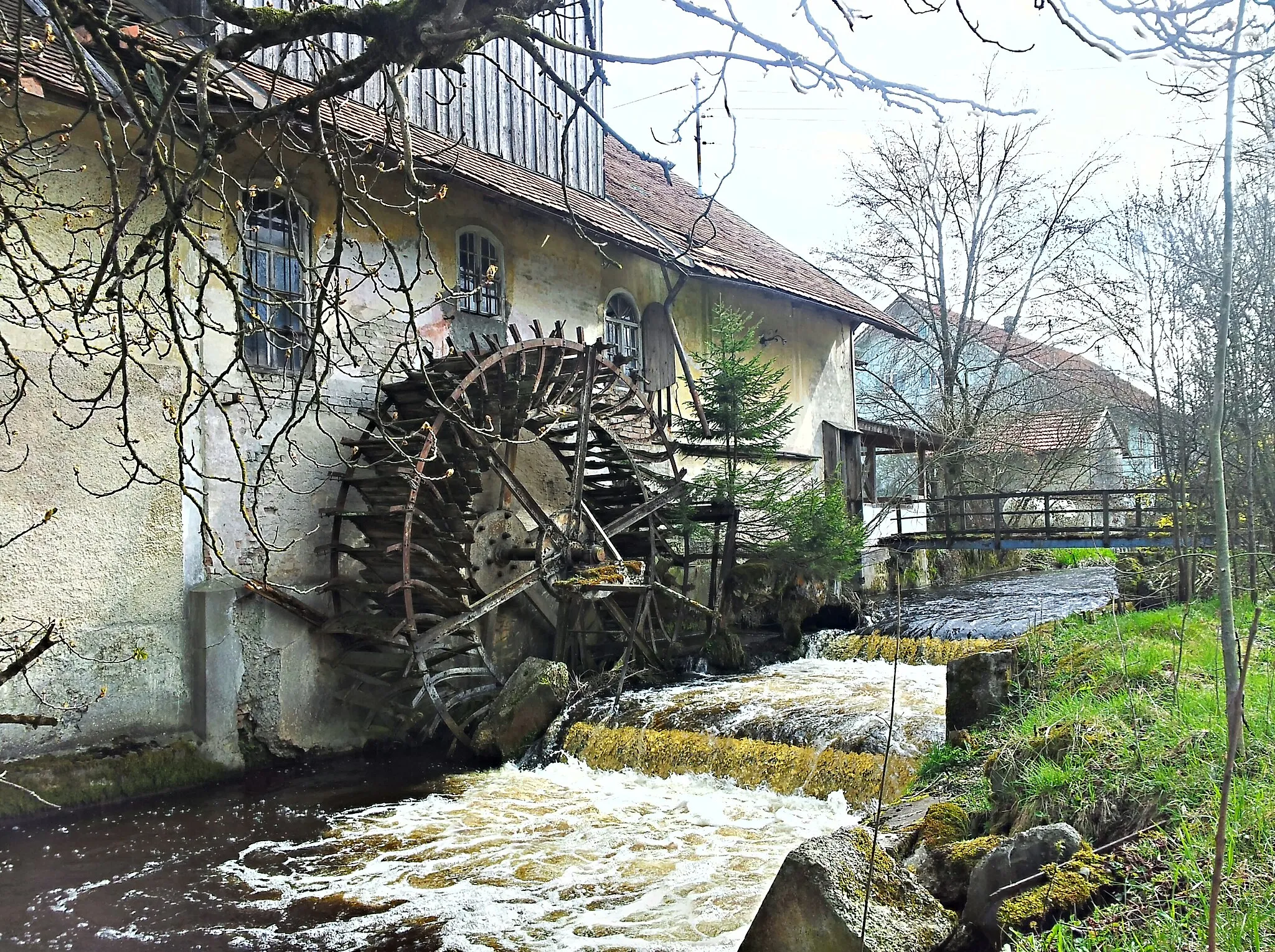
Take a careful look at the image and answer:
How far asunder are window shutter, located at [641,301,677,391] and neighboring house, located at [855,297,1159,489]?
5.88 m

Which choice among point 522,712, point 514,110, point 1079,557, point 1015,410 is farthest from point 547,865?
point 1015,410

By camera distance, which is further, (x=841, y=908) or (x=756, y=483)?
(x=756, y=483)

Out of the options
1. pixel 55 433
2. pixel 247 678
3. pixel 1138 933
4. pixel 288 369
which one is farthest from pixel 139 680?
pixel 1138 933

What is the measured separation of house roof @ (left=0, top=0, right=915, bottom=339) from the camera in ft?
19.3

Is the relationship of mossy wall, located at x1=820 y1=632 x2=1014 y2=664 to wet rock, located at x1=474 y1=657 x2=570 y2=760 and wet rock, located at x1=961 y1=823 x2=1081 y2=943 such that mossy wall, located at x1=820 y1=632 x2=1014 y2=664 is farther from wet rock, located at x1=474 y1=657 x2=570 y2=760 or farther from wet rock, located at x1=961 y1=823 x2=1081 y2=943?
wet rock, located at x1=961 y1=823 x2=1081 y2=943

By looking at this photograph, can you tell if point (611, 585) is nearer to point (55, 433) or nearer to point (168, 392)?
point (168, 392)

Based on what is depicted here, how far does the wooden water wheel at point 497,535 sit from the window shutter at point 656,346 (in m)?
1.04

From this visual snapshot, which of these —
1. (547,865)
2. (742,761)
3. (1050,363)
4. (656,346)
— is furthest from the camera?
(1050,363)

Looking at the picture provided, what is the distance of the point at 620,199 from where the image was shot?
1246 centimetres

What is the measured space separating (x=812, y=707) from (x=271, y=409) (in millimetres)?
4967

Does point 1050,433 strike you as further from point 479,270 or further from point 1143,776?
point 1143,776

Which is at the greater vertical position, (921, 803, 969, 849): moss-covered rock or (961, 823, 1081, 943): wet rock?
(961, 823, 1081, 943): wet rock

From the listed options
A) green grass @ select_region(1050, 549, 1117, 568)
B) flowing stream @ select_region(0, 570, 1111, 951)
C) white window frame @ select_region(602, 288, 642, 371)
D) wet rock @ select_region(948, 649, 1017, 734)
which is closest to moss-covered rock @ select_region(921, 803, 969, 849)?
flowing stream @ select_region(0, 570, 1111, 951)

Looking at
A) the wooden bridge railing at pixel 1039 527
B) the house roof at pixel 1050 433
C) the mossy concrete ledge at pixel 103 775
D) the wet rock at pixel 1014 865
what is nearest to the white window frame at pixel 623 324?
the wooden bridge railing at pixel 1039 527
